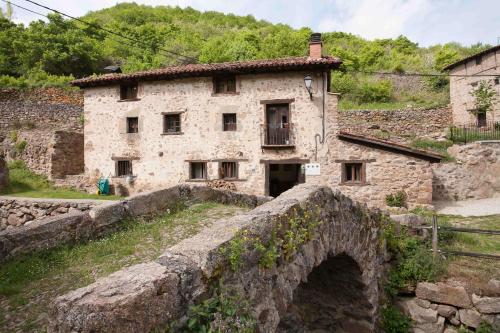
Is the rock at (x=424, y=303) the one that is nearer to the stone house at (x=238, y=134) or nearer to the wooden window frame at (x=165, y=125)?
the stone house at (x=238, y=134)

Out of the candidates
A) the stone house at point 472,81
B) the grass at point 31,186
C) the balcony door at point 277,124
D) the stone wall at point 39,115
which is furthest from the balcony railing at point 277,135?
the stone house at point 472,81

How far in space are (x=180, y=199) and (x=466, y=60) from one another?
2486cm

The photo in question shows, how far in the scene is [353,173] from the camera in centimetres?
1611

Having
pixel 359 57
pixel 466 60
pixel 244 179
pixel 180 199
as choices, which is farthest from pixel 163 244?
pixel 359 57

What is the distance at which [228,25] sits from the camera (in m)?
58.1

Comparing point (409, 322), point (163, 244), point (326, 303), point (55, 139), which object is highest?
point (55, 139)

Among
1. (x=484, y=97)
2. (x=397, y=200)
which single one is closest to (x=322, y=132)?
(x=397, y=200)

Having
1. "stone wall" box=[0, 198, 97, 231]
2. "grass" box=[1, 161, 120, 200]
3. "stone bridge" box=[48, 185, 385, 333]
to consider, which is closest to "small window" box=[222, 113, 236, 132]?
"grass" box=[1, 161, 120, 200]

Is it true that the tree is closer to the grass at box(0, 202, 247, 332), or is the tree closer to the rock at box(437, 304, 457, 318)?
the rock at box(437, 304, 457, 318)

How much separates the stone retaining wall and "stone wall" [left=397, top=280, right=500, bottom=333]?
19.5 ft

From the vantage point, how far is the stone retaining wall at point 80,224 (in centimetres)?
540

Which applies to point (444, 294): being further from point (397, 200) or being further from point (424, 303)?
point (397, 200)

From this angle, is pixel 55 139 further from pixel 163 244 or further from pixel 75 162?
pixel 163 244

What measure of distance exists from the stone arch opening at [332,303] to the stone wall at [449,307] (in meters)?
1.67
